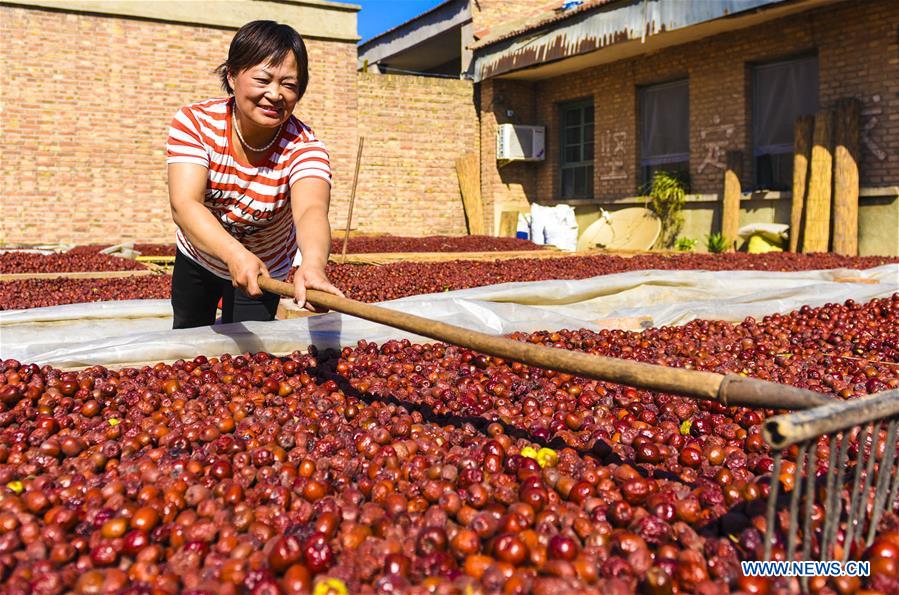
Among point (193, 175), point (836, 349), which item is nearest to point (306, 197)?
point (193, 175)

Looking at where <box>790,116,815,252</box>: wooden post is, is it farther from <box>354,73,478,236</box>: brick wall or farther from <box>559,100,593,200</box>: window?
<box>354,73,478,236</box>: brick wall

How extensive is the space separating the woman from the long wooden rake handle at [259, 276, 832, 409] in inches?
17.6

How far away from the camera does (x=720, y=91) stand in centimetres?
1184

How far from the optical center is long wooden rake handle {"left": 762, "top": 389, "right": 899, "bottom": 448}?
1211mm

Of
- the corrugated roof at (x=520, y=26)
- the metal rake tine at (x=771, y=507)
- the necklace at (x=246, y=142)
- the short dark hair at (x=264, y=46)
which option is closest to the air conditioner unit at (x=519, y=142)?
the corrugated roof at (x=520, y=26)

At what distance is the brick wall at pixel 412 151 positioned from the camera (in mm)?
14742

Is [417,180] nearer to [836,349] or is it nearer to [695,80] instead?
[695,80]

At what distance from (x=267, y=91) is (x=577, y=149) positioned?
43.7ft

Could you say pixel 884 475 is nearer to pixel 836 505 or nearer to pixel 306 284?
pixel 836 505

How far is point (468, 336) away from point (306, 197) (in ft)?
3.88

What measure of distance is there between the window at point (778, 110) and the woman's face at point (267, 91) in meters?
10.2

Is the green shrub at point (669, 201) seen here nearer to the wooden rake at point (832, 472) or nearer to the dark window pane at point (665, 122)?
the dark window pane at point (665, 122)

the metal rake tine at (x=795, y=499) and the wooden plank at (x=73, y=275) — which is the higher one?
A: the wooden plank at (x=73, y=275)

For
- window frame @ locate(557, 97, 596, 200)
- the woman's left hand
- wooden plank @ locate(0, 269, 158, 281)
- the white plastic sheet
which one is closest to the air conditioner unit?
window frame @ locate(557, 97, 596, 200)
